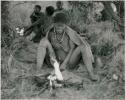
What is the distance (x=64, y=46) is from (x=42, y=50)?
412 millimetres

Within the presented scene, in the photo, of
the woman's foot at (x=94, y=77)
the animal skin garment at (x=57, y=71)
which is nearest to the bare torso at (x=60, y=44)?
the animal skin garment at (x=57, y=71)

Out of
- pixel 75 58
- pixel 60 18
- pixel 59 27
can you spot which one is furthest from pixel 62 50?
pixel 60 18

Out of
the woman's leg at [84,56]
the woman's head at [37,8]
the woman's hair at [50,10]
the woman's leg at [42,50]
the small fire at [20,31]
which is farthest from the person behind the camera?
the woman's head at [37,8]

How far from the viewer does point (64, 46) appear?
29.9 ft

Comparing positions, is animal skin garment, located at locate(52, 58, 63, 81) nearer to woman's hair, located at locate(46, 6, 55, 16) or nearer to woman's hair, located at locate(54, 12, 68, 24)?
woman's hair, located at locate(54, 12, 68, 24)

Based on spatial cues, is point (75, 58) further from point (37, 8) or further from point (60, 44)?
point (37, 8)

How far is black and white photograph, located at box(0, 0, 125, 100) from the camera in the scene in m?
8.38

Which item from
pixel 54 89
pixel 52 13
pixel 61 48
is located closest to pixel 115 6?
pixel 52 13

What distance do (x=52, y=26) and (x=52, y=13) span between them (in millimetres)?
1138

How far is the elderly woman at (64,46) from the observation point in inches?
349

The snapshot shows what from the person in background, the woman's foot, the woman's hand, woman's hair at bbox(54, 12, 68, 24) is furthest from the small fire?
the woman's foot

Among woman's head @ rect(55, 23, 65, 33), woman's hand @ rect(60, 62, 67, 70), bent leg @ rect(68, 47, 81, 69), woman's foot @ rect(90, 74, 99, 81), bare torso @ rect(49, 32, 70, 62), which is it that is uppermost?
woman's head @ rect(55, 23, 65, 33)

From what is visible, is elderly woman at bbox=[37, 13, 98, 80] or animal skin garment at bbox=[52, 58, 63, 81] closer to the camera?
animal skin garment at bbox=[52, 58, 63, 81]

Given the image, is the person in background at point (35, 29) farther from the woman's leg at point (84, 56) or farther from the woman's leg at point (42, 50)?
the woman's leg at point (84, 56)
